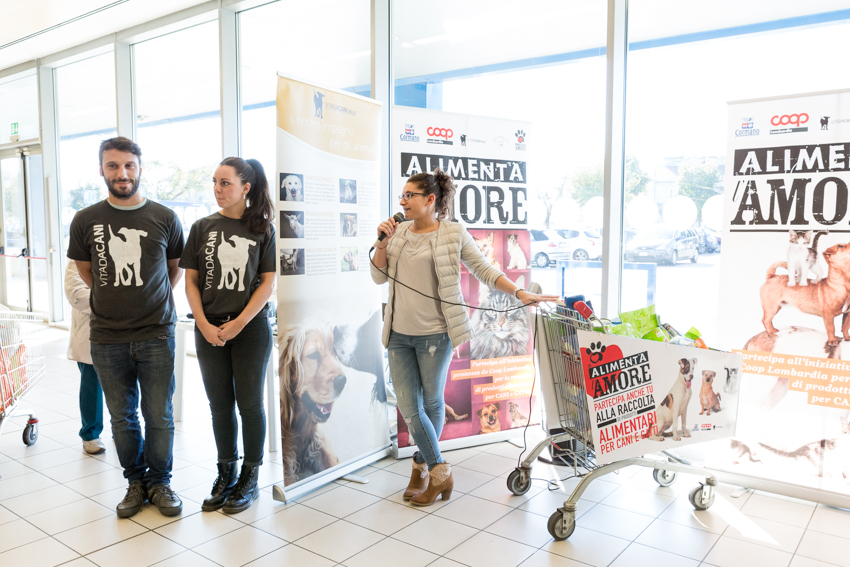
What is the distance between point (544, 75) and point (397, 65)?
1.10 metres

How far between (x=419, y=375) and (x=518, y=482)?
78 centimetres

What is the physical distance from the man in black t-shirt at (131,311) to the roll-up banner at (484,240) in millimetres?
1386

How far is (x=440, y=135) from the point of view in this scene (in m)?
3.81

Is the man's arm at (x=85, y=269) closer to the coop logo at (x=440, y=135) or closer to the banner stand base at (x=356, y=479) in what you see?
the banner stand base at (x=356, y=479)

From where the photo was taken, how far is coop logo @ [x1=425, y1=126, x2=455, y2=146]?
12.4ft

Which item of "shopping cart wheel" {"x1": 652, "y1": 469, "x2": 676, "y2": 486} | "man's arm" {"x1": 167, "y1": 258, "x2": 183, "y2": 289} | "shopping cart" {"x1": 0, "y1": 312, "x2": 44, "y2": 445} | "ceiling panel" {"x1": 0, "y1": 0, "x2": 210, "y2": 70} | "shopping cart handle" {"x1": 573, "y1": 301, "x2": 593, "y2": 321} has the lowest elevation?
"shopping cart wheel" {"x1": 652, "y1": 469, "x2": 676, "y2": 486}

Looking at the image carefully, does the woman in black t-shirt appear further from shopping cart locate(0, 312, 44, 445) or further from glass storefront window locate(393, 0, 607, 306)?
glass storefront window locate(393, 0, 607, 306)

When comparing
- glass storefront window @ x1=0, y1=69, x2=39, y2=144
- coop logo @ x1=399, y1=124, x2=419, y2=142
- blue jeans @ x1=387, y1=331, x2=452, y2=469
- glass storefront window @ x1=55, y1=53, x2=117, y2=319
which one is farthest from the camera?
glass storefront window @ x1=0, y1=69, x2=39, y2=144

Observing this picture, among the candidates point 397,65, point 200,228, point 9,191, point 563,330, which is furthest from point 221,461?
point 9,191

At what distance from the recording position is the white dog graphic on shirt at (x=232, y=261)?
2.92 m

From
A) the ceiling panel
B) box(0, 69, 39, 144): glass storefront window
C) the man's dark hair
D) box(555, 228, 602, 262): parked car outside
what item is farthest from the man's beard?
box(0, 69, 39, 144): glass storefront window

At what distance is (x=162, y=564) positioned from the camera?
2512 millimetres

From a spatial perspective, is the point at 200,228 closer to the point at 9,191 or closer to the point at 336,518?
the point at 336,518

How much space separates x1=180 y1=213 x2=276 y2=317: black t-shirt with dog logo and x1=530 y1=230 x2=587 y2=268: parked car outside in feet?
6.49
